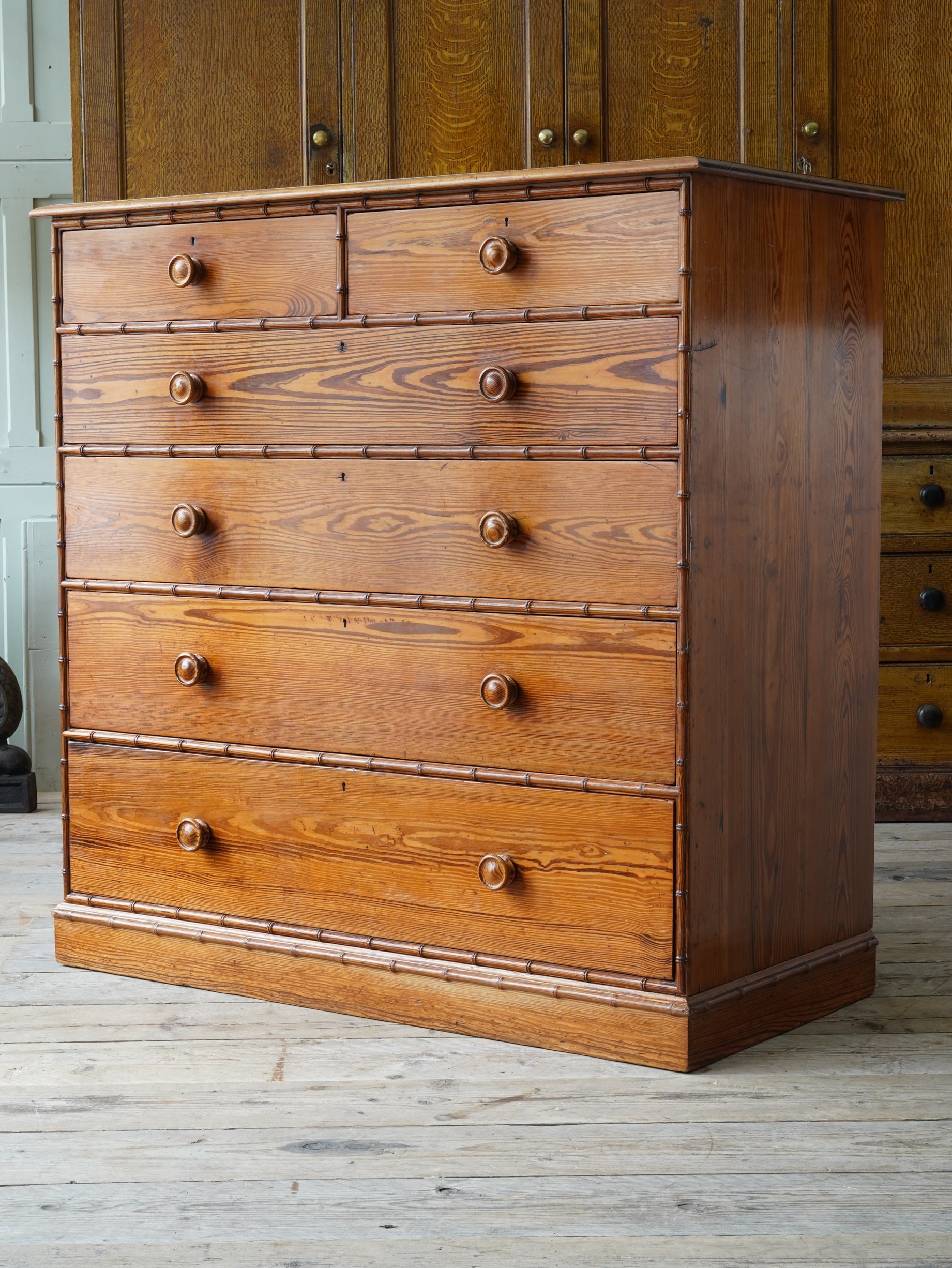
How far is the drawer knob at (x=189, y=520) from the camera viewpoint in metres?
2.32

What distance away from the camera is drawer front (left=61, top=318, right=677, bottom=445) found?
2.01 m

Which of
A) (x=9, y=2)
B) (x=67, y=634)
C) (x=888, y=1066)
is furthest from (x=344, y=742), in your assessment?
(x=9, y=2)

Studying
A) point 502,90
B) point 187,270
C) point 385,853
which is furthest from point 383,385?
point 502,90

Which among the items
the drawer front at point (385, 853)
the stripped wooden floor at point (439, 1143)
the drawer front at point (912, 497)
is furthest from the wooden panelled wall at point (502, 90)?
the stripped wooden floor at point (439, 1143)

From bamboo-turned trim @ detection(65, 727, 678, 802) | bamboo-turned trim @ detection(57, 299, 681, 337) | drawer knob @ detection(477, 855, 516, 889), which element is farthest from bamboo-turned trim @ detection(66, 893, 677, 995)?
bamboo-turned trim @ detection(57, 299, 681, 337)

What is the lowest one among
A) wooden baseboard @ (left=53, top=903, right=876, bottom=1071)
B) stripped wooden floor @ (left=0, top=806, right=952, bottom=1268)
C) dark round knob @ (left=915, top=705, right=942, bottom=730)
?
stripped wooden floor @ (left=0, top=806, right=952, bottom=1268)

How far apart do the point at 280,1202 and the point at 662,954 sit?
0.61 m

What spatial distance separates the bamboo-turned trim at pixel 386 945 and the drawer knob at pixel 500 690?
14.2 inches

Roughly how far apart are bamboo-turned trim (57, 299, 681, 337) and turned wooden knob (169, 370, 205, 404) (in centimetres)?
7

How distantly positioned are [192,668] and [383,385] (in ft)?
1.74

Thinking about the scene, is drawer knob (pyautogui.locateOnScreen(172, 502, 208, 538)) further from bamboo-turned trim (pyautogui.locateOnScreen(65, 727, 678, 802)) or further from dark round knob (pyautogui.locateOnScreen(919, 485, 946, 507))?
dark round knob (pyautogui.locateOnScreen(919, 485, 946, 507))

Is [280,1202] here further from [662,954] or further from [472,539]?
[472,539]

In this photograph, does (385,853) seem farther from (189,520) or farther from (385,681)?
(189,520)

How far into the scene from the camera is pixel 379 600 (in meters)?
2.21
